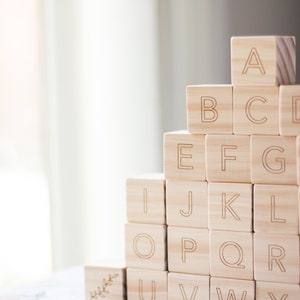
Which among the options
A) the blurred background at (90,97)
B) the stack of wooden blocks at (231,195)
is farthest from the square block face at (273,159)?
the blurred background at (90,97)

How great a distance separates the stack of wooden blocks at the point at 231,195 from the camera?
96 cm

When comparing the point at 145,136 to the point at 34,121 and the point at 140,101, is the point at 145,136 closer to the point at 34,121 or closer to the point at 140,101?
the point at 140,101

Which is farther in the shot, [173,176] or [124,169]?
[124,169]

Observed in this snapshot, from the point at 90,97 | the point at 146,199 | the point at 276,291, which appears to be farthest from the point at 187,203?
the point at 90,97

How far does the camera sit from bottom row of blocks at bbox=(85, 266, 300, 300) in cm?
98

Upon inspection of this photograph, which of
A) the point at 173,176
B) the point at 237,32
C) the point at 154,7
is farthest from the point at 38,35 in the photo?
the point at 173,176

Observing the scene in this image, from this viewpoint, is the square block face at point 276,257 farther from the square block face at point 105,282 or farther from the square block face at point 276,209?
the square block face at point 105,282

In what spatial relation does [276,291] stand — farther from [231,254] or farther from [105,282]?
[105,282]

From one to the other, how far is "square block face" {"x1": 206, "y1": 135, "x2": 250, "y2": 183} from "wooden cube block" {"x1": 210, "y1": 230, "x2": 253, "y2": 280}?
0.07 meters

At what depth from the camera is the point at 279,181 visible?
0.96 m

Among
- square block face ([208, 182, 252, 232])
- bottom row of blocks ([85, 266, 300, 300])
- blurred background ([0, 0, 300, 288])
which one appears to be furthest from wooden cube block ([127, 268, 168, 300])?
blurred background ([0, 0, 300, 288])

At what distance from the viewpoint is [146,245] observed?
40.9 inches

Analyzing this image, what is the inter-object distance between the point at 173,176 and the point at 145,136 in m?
1.04

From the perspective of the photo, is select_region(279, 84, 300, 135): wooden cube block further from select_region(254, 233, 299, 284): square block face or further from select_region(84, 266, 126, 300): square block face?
select_region(84, 266, 126, 300): square block face
